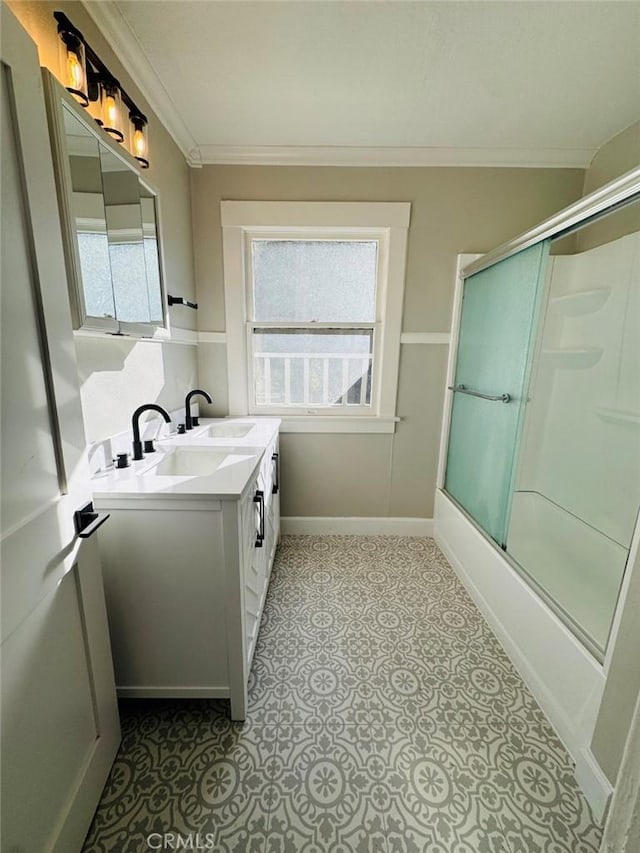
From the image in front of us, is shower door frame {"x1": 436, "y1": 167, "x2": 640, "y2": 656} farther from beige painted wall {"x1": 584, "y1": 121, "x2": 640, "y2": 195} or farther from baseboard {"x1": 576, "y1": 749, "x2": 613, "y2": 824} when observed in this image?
beige painted wall {"x1": 584, "y1": 121, "x2": 640, "y2": 195}

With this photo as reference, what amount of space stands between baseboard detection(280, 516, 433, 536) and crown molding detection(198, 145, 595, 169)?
2.36 m

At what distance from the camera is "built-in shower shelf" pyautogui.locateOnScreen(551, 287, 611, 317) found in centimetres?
188

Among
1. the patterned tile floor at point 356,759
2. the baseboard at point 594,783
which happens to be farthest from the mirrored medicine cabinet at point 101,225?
the baseboard at point 594,783

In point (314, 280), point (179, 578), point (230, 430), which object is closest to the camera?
point (179, 578)

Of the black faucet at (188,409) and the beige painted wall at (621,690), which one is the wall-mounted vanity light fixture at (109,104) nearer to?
the black faucet at (188,409)

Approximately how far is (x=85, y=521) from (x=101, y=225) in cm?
95

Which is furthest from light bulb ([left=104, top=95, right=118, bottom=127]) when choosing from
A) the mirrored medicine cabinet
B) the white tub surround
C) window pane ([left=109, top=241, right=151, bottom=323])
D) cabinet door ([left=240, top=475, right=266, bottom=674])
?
the white tub surround

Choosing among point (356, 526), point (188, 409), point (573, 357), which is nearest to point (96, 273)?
point (188, 409)

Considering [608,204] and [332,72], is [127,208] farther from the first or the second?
[608,204]

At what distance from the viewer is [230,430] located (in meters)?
2.16

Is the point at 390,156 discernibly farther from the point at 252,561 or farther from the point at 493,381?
the point at 252,561

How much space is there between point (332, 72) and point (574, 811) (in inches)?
112

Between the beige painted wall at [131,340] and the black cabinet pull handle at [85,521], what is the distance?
0.45 m

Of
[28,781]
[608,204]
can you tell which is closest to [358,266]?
[608,204]
